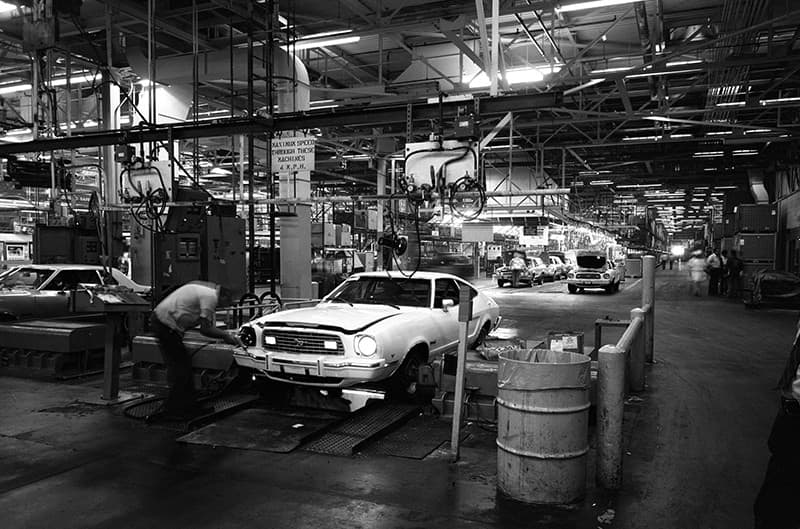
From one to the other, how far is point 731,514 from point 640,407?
8.95 feet

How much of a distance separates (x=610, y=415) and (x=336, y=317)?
10.1 feet

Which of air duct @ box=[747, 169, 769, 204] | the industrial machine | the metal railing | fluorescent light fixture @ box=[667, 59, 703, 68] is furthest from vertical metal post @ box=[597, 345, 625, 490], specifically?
air duct @ box=[747, 169, 769, 204]

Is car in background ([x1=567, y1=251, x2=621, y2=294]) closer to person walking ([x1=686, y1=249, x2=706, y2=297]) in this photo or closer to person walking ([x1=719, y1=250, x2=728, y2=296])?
person walking ([x1=686, y1=249, x2=706, y2=297])

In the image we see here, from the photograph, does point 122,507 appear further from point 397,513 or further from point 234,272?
point 234,272

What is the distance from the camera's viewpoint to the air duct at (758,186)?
24.3 m

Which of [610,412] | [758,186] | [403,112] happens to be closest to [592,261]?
[758,186]

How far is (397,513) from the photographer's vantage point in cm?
387

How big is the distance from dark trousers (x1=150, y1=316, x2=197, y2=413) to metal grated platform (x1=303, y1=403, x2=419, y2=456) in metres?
1.54

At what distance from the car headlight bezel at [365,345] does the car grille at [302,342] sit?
0.52 feet

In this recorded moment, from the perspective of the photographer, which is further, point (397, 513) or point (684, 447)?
point (684, 447)

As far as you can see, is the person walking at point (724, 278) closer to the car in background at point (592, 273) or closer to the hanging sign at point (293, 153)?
the car in background at point (592, 273)

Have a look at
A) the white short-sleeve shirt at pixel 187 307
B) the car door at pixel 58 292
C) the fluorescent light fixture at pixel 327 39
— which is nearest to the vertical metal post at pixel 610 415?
the white short-sleeve shirt at pixel 187 307

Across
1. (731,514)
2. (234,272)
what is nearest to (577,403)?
(731,514)

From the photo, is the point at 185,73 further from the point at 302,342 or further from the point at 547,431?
the point at 547,431
